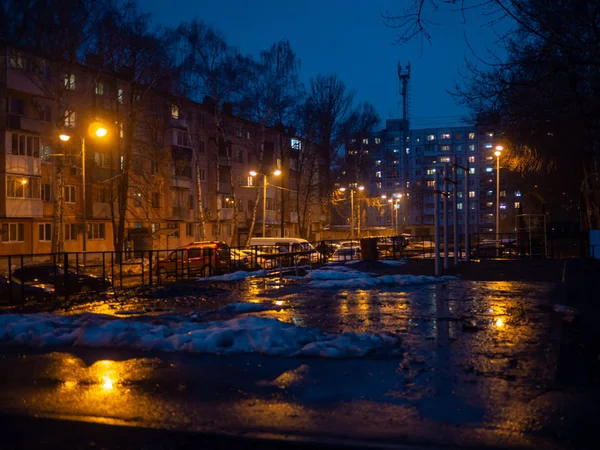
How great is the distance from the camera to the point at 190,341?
9.05 m

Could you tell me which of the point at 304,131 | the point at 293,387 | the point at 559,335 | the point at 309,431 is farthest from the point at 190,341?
the point at 304,131

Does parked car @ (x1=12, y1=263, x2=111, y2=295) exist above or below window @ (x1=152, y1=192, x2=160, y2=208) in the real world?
below

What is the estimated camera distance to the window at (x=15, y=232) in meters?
44.1

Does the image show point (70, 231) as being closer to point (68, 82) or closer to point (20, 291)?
point (68, 82)

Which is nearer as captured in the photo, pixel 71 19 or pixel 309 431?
pixel 309 431

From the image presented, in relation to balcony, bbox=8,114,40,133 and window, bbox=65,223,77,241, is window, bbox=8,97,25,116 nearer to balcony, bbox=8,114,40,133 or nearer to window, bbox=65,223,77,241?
balcony, bbox=8,114,40,133

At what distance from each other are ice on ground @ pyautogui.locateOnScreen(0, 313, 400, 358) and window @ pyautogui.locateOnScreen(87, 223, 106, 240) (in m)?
43.0

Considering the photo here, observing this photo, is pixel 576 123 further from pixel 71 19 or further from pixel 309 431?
pixel 71 19

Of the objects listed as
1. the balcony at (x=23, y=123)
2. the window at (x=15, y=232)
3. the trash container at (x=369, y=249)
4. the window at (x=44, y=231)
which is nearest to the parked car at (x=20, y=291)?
the trash container at (x=369, y=249)

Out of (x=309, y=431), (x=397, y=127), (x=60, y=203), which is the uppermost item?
(x=397, y=127)

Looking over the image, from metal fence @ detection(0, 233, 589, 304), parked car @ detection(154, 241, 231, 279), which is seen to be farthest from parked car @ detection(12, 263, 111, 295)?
parked car @ detection(154, 241, 231, 279)

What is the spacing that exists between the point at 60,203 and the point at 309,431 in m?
34.6

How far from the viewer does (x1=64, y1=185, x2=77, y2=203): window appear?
4966 cm

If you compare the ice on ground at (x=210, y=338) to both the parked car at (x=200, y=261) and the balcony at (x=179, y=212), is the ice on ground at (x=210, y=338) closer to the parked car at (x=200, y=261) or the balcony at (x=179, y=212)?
the parked car at (x=200, y=261)
